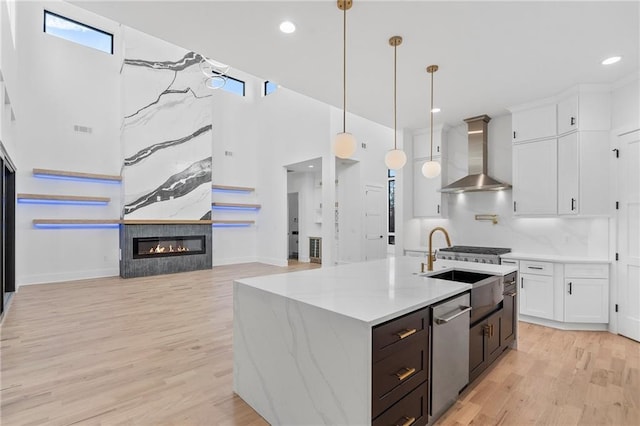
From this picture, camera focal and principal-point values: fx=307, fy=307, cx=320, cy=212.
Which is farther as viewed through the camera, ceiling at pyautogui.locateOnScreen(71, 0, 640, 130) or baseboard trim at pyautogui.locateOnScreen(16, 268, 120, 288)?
baseboard trim at pyautogui.locateOnScreen(16, 268, 120, 288)

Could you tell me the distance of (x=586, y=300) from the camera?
3768mm

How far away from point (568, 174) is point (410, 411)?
3.99 meters

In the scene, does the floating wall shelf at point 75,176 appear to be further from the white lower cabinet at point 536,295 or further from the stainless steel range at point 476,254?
the white lower cabinet at point 536,295

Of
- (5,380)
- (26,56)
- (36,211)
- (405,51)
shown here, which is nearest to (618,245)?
(405,51)

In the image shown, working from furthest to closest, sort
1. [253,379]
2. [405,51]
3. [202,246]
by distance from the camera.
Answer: [202,246] → [405,51] → [253,379]

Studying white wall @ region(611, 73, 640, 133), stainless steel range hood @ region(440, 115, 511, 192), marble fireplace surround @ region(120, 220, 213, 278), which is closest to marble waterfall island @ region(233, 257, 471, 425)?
stainless steel range hood @ region(440, 115, 511, 192)

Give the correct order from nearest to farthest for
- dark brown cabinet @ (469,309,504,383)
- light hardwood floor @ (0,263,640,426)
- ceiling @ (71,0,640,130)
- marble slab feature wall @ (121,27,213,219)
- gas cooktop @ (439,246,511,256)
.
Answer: light hardwood floor @ (0,263,640,426) → dark brown cabinet @ (469,309,504,383) → ceiling @ (71,0,640,130) → gas cooktop @ (439,246,511,256) → marble slab feature wall @ (121,27,213,219)

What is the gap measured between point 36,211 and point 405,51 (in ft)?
23.2

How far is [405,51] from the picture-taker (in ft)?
10.4

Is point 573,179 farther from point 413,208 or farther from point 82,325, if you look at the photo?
point 82,325

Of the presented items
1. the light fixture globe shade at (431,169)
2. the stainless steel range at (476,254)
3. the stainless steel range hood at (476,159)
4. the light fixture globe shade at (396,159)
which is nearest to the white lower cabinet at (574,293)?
the stainless steel range at (476,254)

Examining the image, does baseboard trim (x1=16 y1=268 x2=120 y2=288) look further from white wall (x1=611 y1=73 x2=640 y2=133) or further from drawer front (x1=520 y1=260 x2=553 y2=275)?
white wall (x1=611 y1=73 x2=640 y2=133)

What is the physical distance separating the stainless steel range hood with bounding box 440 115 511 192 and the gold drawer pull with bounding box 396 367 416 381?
12.8 ft

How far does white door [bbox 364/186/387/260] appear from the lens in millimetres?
7676
